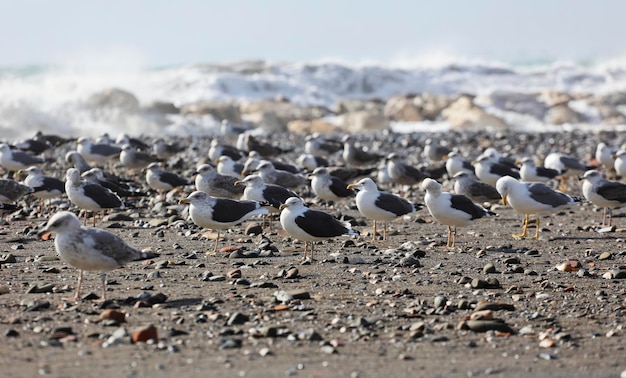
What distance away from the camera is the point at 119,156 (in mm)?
18094

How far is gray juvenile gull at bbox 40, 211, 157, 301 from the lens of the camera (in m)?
7.68

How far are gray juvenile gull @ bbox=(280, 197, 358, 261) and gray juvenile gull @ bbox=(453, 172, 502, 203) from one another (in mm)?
3171

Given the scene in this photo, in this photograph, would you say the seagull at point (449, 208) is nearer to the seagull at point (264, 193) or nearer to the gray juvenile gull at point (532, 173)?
the seagull at point (264, 193)

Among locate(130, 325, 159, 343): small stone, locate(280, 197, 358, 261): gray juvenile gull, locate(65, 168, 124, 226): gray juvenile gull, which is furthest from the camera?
locate(65, 168, 124, 226): gray juvenile gull

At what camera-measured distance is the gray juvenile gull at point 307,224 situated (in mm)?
9727

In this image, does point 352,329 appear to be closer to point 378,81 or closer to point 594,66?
point 378,81

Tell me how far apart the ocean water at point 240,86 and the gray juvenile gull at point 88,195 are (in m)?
17.3

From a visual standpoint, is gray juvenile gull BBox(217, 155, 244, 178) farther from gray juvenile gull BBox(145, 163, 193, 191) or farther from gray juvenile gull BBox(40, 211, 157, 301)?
gray juvenile gull BBox(40, 211, 157, 301)

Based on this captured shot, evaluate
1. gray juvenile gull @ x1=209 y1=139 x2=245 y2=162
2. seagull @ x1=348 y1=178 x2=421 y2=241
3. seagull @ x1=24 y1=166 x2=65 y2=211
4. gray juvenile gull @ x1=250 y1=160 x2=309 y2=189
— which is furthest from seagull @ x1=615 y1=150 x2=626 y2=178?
seagull @ x1=24 y1=166 x2=65 y2=211

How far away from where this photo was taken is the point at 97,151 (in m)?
18.0

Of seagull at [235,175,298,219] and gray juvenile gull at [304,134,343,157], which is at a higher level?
seagull at [235,175,298,219]

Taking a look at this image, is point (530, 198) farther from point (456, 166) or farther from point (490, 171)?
point (456, 166)

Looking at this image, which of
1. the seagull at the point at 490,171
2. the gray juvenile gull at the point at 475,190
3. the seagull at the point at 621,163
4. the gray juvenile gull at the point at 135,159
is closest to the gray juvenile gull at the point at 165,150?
the gray juvenile gull at the point at 135,159

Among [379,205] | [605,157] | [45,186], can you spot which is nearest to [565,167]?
[605,157]
